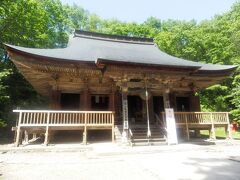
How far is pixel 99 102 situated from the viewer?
1372 centimetres

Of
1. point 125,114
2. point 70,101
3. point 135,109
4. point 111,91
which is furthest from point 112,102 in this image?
point 125,114

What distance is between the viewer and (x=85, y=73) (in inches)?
458

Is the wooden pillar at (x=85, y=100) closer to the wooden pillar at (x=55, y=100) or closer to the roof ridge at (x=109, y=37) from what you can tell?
the wooden pillar at (x=55, y=100)

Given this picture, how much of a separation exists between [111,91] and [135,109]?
290cm

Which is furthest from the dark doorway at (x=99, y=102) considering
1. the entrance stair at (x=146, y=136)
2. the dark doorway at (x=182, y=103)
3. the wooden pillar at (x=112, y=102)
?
the dark doorway at (x=182, y=103)

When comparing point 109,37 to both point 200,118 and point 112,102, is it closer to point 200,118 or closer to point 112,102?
point 112,102

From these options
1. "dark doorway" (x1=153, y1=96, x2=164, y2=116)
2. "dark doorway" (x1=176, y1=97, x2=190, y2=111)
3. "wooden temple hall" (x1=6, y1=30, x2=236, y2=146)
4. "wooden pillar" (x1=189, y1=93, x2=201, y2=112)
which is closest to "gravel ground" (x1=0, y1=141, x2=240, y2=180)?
"wooden temple hall" (x1=6, y1=30, x2=236, y2=146)

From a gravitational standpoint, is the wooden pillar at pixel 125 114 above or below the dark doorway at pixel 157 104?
below

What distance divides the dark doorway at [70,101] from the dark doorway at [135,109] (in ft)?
13.0

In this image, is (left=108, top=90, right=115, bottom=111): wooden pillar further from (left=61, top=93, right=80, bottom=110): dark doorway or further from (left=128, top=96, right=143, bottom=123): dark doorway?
(left=61, top=93, right=80, bottom=110): dark doorway

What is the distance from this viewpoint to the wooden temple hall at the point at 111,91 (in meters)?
9.64

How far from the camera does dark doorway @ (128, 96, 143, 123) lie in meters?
14.3

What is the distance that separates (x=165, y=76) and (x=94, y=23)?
97.7 feet

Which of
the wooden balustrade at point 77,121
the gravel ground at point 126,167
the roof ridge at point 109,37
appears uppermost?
the roof ridge at point 109,37
